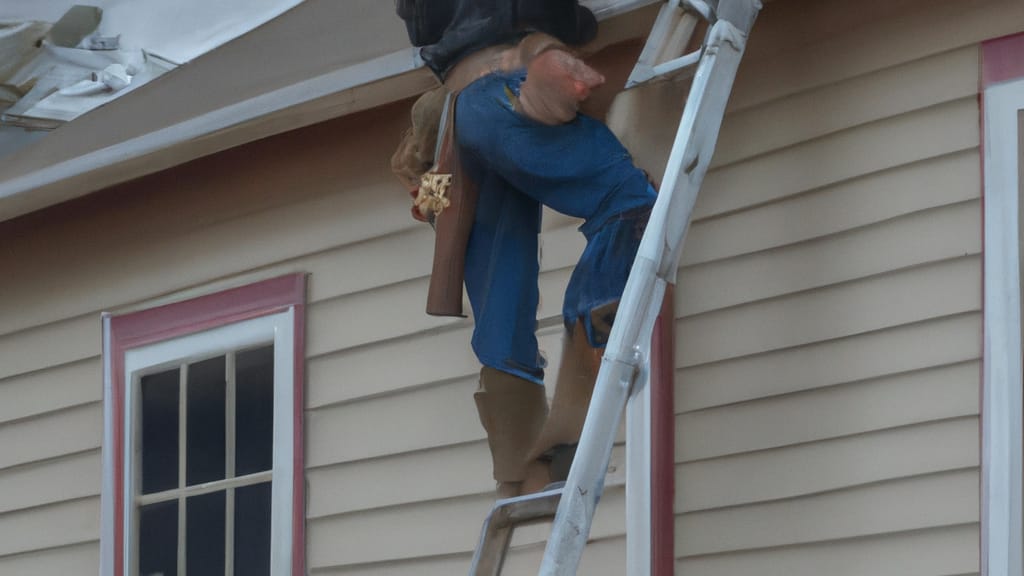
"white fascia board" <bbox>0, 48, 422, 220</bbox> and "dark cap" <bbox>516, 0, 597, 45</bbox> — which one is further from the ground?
"white fascia board" <bbox>0, 48, 422, 220</bbox>

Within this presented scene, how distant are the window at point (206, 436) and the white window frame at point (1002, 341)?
2.49 meters

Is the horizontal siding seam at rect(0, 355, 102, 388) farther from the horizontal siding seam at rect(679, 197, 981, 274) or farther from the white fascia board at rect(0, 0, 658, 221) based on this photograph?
the horizontal siding seam at rect(679, 197, 981, 274)

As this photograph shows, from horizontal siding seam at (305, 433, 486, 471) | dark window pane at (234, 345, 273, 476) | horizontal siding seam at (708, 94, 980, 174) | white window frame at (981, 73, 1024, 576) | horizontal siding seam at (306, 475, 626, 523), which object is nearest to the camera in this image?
white window frame at (981, 73, 1024, 576)

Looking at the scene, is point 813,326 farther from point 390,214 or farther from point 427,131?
point 390,214

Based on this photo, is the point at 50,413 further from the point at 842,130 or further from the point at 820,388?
the point at 842,130

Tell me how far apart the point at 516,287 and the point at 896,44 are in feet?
4.06

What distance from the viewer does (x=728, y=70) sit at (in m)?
4.85

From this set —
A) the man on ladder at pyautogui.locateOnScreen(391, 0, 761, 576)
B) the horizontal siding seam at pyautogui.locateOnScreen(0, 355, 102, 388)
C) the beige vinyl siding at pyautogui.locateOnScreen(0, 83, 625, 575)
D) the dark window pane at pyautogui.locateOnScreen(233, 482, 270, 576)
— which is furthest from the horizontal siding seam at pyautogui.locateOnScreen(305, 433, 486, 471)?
the horizontal siding seam at pyautogui.locateOnScreen(0, 355, 102, 388)

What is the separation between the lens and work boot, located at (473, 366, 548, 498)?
17.6 feet

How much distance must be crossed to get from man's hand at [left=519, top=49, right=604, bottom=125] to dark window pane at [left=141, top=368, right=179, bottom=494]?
2.19 metres

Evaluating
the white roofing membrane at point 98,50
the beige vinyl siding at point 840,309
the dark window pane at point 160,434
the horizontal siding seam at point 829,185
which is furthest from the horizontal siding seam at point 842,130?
the white roofing membrane at point 98,50

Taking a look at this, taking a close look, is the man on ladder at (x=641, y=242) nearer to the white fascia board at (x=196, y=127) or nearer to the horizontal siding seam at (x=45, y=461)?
the white fascia board at (x=196, y=127)

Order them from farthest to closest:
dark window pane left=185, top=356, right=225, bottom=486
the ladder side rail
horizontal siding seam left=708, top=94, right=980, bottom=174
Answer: dark window pane left=185, top=356, right=225, bottom=486 < horizontal siding seam left=708, top=94, right=980, bottom=174 < the ladder side rail

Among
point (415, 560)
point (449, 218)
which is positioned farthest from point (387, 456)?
point (449, 218)
